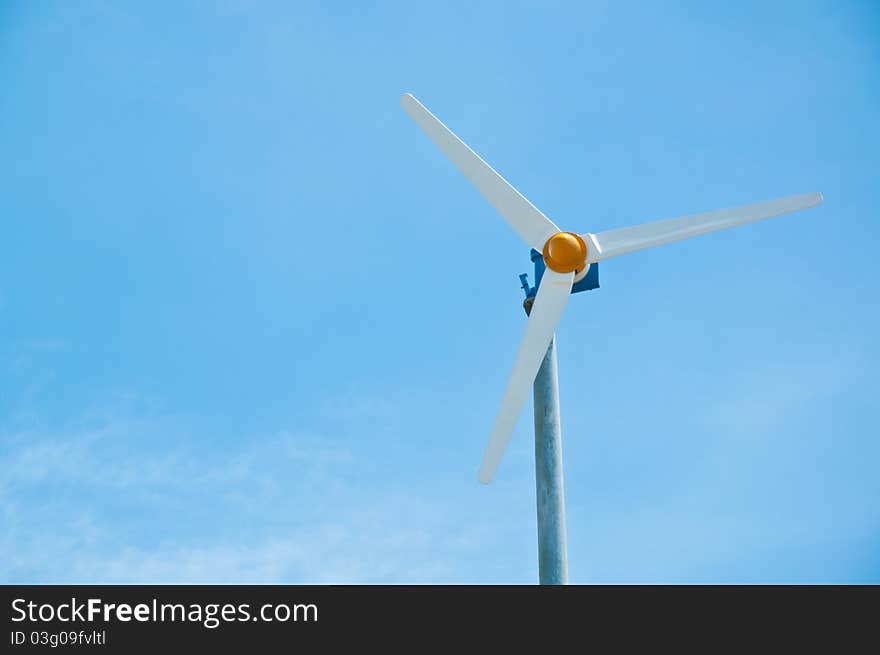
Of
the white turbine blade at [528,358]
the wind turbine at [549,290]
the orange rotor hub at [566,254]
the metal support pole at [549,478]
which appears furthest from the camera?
the orange rotor hub at [566,254]

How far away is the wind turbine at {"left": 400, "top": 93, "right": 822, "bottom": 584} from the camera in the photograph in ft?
42.9

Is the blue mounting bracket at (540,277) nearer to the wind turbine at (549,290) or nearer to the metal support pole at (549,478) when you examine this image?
the wind turbine at (549,290)

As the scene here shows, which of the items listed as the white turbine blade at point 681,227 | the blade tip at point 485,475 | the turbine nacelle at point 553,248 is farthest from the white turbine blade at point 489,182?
the blade tip at point 485,475

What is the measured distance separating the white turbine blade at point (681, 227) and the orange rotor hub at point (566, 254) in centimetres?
18

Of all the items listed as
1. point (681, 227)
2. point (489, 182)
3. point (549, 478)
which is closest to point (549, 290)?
point (681, 227)

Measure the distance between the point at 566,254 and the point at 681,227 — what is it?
1.99 m

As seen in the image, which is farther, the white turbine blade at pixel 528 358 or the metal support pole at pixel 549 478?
the white turbine blade at pixel 528 358

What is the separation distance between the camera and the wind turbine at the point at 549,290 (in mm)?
13062

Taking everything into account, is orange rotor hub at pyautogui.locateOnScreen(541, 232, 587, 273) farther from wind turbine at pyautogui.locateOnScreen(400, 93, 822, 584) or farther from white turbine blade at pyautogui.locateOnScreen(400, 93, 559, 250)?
white turbine blade at pyautogui.locateOnScreen(400, 93, 559, 250)

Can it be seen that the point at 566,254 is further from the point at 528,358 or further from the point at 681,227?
the point at 681,227
